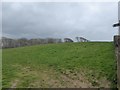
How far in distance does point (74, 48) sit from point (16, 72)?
571 cm

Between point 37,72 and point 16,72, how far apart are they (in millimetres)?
942

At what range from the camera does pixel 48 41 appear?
1030 inches

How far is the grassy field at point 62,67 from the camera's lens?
11.9 meters

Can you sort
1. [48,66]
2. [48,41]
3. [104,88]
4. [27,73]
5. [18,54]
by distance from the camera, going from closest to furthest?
[104,88], [27,73], [48,66], [18,54], [48,41]

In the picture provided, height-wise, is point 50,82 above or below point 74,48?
below

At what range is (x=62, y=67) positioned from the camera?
45.6 feet

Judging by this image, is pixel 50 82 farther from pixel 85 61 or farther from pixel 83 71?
pixel 85 61

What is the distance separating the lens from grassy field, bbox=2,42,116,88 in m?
11.9

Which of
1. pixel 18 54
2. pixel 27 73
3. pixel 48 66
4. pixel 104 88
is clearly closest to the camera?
pixel 104 88

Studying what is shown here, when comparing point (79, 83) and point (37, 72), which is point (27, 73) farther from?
point (79, 83)

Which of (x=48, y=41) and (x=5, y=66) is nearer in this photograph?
(x=5, y=66)

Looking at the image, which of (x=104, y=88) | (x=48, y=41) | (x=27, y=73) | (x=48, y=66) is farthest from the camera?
(x=48, y=41)

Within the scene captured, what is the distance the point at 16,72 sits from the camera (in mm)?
13195

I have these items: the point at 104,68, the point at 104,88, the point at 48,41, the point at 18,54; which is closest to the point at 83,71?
the point at 104,68
